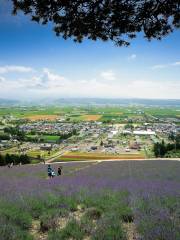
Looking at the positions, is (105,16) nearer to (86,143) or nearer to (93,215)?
(93,215)

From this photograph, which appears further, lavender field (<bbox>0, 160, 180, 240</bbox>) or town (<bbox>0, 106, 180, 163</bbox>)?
town (<bbox>0, 106, 180, 163</bbox>)

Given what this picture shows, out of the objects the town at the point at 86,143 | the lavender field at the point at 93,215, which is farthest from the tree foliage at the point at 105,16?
the town at the point at 86,143

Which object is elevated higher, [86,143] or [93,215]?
[93,215]

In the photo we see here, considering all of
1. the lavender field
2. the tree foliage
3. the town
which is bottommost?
the town

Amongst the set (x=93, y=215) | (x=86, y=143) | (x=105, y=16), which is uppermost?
(x=105, y=16)

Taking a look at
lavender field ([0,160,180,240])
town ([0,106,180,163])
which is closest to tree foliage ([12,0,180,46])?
lavender field ([0,160,180,240])

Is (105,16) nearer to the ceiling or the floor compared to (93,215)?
nearer to the ceiling

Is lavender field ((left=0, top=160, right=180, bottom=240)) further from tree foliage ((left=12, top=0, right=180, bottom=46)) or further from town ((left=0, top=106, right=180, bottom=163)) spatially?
town ((left=0, top=106, right=180, bottom=163))

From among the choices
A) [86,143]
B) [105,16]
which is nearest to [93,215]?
[105,16]

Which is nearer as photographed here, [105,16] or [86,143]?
[105,16]

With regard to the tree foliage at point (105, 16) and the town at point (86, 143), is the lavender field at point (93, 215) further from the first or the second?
the town at point (86, 143)

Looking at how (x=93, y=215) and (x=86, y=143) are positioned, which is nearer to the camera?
(x=93, y=215)

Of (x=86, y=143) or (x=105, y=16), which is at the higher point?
(x=105, y=16)
